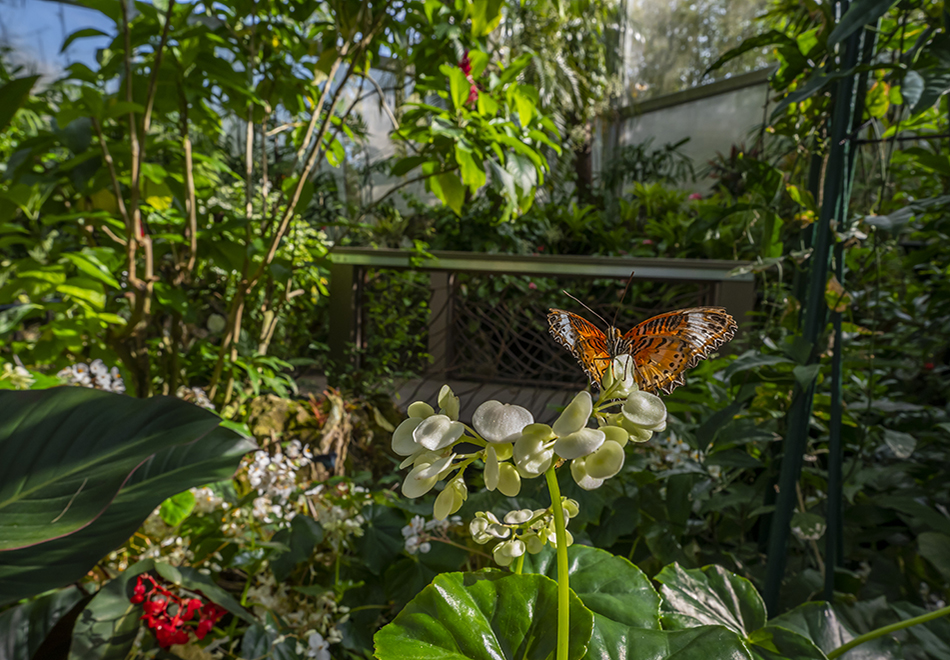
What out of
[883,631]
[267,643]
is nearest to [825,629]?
[883,631]

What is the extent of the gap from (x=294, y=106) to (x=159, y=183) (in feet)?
1.46

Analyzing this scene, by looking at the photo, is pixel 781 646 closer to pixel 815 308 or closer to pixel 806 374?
pixel 806 374

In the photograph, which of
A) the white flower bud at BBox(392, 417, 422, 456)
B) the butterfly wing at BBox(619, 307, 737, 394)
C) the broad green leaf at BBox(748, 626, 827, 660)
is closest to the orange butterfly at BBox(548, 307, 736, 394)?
the butterfly wing at BBox(619, 307, 737, 394)

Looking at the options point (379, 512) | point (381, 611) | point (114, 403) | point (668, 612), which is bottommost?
point (381, 611)

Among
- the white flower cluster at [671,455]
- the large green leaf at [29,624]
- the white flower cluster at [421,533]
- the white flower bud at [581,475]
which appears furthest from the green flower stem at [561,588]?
the white flower cluster at [671,455]

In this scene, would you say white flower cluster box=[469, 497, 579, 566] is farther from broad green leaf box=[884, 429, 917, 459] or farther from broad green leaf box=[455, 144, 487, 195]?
broad green leaf box=[455, 144, 487, 195]

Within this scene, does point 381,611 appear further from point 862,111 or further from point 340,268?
point 340,268

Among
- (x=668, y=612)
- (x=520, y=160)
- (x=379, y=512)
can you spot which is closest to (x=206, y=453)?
(x=379, y=512)

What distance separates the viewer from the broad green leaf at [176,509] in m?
0.97

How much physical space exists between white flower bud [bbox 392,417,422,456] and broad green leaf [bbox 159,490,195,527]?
0.85m

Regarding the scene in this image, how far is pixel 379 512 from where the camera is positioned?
36.5 inches

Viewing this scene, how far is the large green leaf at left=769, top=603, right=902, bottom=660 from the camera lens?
501mm

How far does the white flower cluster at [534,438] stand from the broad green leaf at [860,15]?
0.59 m

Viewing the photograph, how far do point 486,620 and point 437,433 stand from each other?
15 cm
